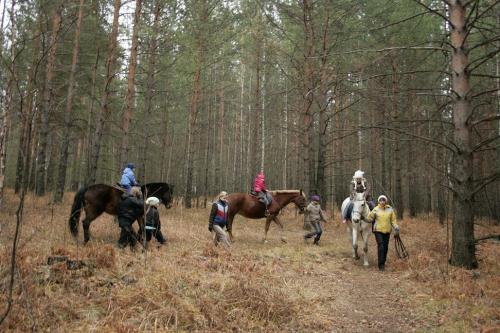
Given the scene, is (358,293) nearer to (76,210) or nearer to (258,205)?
(258,205)

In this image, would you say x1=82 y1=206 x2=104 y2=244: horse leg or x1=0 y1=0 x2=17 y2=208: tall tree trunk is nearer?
x1=0 y1=0 x2=17 y2=208: tall tree trunk

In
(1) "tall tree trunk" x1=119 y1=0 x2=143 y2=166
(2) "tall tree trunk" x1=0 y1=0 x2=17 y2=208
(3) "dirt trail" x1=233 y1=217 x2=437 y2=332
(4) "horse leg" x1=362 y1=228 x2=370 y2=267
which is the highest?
(1) "tall tree trunk" x1=119 y1=0 x2=143 y2=166

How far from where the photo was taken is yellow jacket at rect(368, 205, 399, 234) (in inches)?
326

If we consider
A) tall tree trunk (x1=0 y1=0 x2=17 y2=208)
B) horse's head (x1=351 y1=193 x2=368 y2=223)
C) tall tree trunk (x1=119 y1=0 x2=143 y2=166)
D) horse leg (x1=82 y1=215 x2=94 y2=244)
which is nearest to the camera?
tall tree trunk (x1=0 y1=0 x2=17 y2=208)

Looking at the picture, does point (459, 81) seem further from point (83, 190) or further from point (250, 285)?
point (83, 190)

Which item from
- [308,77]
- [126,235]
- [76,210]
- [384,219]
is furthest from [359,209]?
[76,210]

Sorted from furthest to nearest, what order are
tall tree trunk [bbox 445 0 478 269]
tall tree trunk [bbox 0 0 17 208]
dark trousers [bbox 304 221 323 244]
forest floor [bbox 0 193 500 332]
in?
dark trousers [bbox 304 221 323 244]
tall tree trunk [bbox 445 0 478 269]
forest floor [bbox 0 193 500 332]
tall tree trunk [bbox 0 0 17 208]

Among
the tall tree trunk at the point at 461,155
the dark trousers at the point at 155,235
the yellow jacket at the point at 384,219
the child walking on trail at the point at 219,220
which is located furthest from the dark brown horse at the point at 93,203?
the tall tree trunk at the point at 461,155

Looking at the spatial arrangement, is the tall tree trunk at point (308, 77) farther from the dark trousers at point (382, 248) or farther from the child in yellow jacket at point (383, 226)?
the dark trousers at point (382, 248)

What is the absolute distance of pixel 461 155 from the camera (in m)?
7.21

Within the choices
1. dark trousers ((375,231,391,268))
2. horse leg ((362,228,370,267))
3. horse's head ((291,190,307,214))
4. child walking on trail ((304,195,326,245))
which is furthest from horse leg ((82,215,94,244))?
dark trousers ((375,231,391,268))

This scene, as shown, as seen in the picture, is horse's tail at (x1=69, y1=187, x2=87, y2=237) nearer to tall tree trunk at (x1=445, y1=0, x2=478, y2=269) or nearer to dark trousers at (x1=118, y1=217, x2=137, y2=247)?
dark trousers at (x1=118, y1=217, x2=137, y2=247)

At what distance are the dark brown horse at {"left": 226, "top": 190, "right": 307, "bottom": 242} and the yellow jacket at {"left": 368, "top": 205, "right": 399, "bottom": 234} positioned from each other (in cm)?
313

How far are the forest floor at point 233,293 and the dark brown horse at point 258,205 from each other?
2491 millimetres
